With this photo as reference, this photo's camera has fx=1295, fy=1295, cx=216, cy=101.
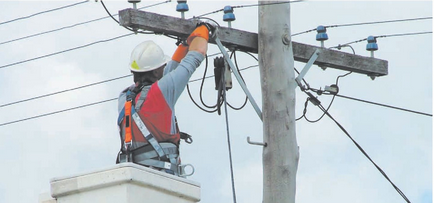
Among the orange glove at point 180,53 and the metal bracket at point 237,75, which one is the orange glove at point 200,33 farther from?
the metal bracket at point 237,75

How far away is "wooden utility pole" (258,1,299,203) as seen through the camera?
11.9 meters

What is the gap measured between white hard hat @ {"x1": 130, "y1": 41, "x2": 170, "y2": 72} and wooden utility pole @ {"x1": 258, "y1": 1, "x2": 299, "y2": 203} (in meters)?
1.10

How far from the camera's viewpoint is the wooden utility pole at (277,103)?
11.9 metres

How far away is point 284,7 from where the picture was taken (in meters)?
12.3

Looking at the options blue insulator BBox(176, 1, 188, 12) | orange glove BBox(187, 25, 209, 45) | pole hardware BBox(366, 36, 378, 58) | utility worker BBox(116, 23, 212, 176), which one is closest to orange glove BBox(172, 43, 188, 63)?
orange glove BBox(187, 25, 209, 45)

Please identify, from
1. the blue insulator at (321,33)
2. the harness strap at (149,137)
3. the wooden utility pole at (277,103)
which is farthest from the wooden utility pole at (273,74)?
the harness strap at (149,137)

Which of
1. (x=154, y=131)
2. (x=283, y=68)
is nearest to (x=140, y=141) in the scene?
(x=154, y=131)

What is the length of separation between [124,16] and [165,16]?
1.46 ft

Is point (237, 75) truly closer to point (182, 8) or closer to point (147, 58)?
point (182, 8)

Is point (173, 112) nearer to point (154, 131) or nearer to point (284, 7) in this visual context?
point (154, 131)

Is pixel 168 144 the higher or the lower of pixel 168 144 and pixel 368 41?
the lower

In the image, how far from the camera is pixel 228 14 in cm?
1264

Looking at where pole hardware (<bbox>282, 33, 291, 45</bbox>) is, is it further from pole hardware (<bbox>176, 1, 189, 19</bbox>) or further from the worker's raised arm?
pole hardware (<bbox>176, 1, 189, 19</bbox>)

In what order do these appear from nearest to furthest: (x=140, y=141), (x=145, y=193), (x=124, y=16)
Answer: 1. (x=145, y=193)
2. (x=140, y=141)
3. (x=124, y=16)
